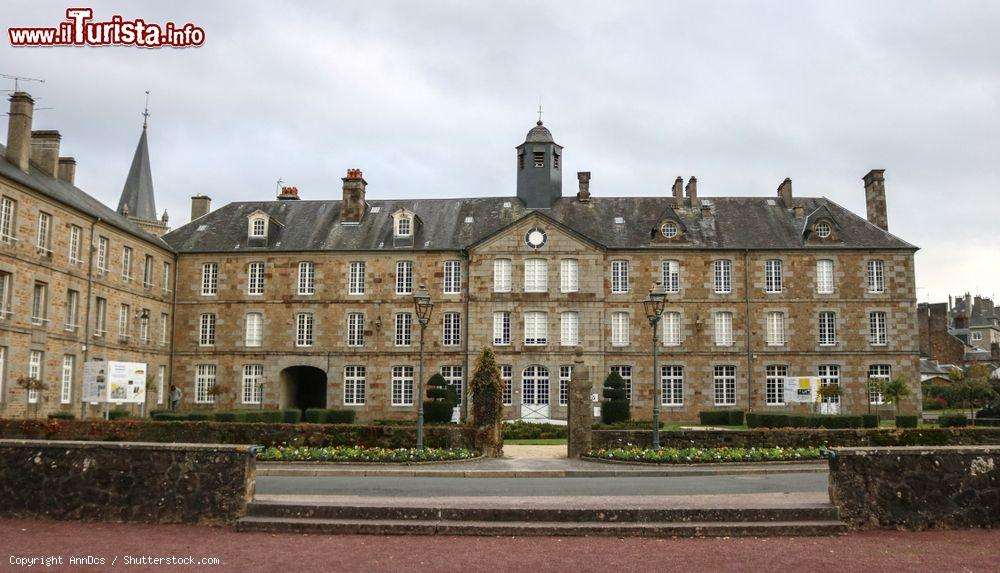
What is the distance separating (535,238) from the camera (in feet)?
122

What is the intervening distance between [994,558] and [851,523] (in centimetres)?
148

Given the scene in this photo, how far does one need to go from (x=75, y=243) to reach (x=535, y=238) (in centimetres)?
1825

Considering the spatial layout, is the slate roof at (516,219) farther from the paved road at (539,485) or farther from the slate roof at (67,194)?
the paved road at (539,485)

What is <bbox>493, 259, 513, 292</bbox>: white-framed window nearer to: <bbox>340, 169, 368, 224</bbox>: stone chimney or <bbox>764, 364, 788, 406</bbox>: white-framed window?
<bbox>340, 169, 368, 224</bbox>: stone chimney

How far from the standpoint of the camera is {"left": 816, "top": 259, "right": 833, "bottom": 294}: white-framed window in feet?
122

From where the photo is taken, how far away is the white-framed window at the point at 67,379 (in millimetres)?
29938

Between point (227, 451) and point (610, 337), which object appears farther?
point (610, 337)

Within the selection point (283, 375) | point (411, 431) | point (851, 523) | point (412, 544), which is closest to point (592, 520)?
point (412, 544)

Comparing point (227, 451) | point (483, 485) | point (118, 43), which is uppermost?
point (118, 43)

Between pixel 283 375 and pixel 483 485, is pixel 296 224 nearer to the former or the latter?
pixel 283 375

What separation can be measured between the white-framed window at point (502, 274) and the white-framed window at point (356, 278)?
5.95 metres

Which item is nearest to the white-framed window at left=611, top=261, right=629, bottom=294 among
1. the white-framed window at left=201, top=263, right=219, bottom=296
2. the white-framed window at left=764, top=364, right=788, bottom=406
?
the white-framed window at left=764, top=364, right=788, bottom=406

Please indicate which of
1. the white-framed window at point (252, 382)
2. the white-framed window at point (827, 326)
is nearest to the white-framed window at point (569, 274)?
the white-framed window at point (827, 326)

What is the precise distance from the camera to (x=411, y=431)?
19.5m
